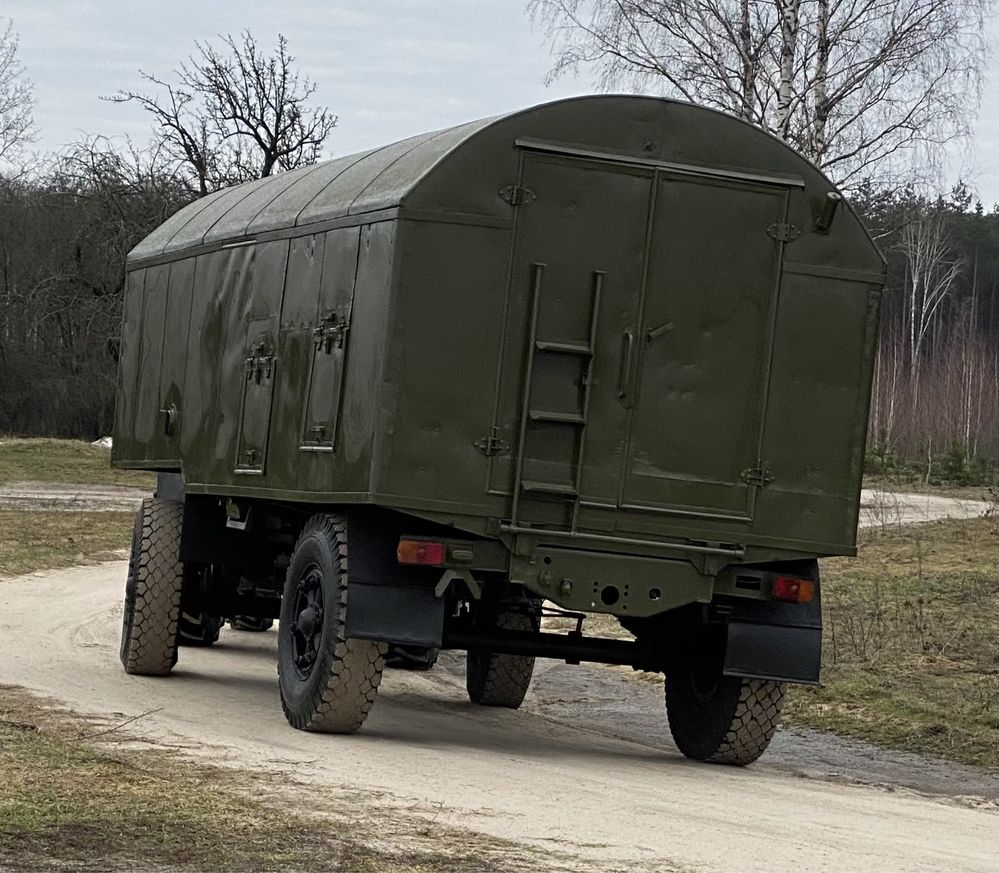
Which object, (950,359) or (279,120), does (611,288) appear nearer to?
(279,120)

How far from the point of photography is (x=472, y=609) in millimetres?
11141

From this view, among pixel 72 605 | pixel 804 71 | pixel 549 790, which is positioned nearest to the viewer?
pixel 549 790

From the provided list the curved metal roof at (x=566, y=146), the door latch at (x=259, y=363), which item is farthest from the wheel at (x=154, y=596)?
the curved metal roof at (x=566, y=146)

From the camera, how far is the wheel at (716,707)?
1073 cm

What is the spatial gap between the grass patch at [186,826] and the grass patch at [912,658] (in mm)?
5505

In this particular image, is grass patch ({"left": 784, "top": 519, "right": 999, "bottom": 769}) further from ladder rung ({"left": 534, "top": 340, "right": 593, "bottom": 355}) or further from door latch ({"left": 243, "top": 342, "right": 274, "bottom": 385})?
door latch ({"left": 243, "top": 342, "right": 274, "bottom": 385})

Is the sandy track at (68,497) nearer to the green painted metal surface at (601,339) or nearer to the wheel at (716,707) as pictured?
the wheel at (716,707)

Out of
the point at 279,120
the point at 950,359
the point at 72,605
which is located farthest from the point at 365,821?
the point at 950,359

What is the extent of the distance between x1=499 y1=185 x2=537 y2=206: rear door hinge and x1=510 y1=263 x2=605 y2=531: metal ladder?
0.31 m

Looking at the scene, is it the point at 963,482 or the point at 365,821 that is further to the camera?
the point at 963,482

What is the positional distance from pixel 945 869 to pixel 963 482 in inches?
1599

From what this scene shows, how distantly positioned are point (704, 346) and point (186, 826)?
4.14m

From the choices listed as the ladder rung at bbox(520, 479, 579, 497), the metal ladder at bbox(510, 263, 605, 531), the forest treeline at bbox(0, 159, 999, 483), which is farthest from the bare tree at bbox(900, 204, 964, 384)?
the ladder rung at bbox(520, 479, 579, 497)

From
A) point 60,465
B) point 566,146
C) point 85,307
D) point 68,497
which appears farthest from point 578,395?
point 85,307
